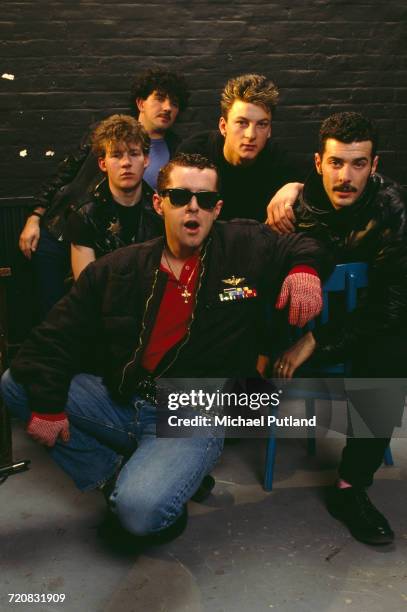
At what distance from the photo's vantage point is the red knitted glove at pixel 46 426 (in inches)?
116

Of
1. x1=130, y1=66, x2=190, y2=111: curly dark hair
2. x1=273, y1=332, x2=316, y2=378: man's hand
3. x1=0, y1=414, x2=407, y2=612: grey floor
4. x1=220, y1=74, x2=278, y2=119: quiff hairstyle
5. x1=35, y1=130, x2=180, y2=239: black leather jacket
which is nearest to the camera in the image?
x1=0, y1=414, x2=407, y2=612: grey floor

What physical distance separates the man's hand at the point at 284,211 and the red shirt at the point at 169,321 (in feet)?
2.10

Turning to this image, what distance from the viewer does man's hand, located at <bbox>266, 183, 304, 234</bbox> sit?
3.58 metres

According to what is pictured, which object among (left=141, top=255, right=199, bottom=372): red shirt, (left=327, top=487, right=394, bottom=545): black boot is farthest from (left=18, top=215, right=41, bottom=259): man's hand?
(left=327, top=487, right=394, bottom=545): black boot

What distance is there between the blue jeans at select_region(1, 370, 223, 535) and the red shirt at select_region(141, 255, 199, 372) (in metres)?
0.20

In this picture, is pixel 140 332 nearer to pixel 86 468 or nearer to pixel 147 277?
pixel 147 277

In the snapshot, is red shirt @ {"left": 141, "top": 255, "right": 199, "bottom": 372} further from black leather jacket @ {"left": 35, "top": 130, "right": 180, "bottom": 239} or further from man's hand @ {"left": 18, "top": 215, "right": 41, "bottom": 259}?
man's hand @ {"left": 18, "top": 215, "right": 41, "bottom": 259}

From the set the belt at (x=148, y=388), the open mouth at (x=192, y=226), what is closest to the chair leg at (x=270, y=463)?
the belt at (x=148, y=388)

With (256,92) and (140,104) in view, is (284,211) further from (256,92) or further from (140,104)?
(140,104)

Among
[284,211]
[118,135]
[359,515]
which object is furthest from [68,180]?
[359,515]

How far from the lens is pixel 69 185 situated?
178 inches

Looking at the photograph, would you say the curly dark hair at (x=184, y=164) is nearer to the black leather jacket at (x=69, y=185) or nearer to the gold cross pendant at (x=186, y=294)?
the gold cross pendant at (x=186, y=294)

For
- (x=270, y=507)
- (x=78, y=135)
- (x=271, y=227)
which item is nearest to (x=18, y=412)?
(x=270, y=507)

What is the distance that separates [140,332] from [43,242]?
68.1 inches
